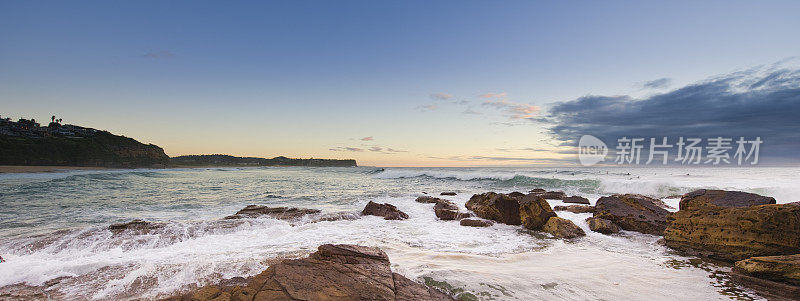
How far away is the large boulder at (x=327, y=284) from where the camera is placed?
9.61 ft

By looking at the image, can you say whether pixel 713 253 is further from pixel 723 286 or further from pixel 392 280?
pixel 392 280

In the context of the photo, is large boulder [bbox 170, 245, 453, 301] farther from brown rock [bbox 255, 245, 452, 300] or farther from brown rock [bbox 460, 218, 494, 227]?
brown rock [bbox 460, 218, 494, 227]

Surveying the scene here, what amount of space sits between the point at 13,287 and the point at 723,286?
9.48m

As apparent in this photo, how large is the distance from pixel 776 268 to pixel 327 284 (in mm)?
5650

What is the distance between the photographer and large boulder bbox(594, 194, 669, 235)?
740 centimetres

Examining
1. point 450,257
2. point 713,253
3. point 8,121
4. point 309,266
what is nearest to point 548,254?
point 450,257

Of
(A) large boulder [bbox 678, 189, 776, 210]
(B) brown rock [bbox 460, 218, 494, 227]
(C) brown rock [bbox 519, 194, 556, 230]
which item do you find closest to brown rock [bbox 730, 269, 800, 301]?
(A) large boulder [bbox 678, 189, 776, 210]

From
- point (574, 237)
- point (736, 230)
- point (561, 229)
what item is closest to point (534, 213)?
point (561, 229)

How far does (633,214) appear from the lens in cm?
791

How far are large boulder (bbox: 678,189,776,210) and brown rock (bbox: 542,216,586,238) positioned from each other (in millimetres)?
2239

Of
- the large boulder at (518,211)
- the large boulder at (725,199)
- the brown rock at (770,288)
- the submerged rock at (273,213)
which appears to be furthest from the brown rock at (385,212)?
the brown rock at (770,288)

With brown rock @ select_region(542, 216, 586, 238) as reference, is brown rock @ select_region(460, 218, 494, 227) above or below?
below

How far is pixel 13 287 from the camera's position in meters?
3.86

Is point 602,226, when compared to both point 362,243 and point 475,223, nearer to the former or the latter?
point 475,223
